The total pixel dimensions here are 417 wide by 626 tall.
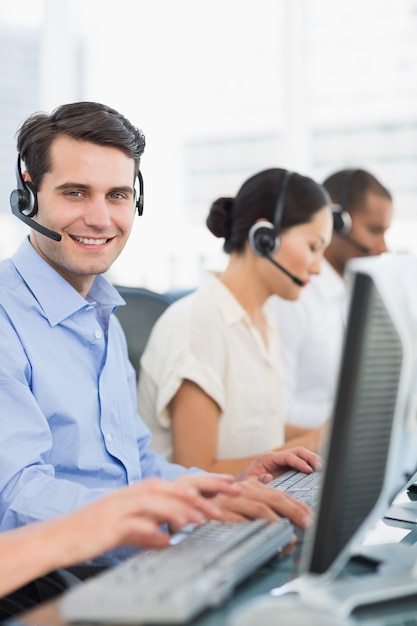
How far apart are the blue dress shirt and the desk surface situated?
37 cm

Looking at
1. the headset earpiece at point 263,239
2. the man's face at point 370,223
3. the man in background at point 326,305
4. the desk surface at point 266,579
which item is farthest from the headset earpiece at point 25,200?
the man's face at point 370,223

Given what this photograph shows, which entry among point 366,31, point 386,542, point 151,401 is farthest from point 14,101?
point 386,542

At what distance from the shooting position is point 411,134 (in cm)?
434

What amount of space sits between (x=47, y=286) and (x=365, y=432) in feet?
2.80

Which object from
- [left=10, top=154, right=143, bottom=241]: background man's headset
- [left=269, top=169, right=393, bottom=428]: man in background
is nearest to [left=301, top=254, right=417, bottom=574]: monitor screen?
[left=10, top=154, right=143, bottom=241]: background man's headset

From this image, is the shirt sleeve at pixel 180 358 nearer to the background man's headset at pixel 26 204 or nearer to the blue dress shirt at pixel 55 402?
the blue dress shirt at pixel 55 402

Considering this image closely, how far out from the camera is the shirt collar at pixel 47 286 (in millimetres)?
1509

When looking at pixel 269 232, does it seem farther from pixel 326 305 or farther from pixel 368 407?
pixel 368 407

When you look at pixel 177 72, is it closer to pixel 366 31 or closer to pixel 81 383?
pixel 366 31

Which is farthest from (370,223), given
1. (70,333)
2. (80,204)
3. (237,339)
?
(70,333)

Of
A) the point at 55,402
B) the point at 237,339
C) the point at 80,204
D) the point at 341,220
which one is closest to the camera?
the point at 55,402

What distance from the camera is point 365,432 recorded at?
Answer: 80 cm

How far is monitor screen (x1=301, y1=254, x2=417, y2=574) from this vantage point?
29.7 inches

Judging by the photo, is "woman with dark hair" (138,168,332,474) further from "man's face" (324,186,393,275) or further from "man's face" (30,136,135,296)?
"man's face" (324,186,393,275)
